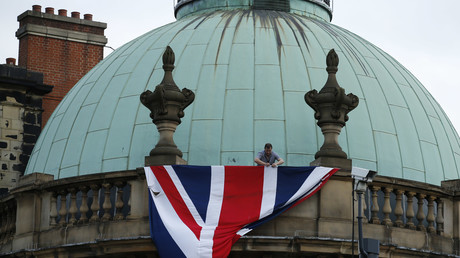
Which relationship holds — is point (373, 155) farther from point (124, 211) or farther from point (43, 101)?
point (43, 101)

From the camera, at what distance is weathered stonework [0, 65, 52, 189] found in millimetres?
30094

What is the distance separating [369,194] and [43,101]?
40.3 feet

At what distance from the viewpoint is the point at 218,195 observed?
22.8m

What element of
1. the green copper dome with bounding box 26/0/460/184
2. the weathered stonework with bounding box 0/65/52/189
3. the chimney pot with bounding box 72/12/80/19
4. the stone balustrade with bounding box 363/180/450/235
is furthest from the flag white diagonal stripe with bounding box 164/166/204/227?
the chimney pot with bounding box 72/12/80/19

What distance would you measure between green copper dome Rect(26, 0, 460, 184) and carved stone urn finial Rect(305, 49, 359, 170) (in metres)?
0.99

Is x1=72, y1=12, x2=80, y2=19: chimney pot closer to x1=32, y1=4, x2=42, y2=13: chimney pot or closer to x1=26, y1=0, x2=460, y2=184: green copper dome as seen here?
x1=32, y1=4, x2=42, y2=13: chimney pot

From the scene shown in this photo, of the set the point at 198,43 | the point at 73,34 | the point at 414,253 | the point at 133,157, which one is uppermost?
the point at 73,34

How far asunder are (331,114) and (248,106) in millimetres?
1983

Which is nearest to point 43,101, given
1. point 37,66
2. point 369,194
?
point 37,66

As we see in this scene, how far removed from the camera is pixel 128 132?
2503 centimetres

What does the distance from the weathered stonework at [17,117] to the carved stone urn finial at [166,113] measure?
735cm

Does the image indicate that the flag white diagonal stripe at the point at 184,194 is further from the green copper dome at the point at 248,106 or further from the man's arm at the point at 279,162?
the man's arm at the point at 279,162

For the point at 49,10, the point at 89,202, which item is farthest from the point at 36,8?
the point at 89,202

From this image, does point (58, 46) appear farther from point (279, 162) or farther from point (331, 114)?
point (279, 162)
